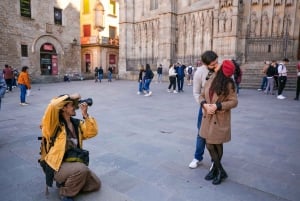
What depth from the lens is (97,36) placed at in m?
32.6

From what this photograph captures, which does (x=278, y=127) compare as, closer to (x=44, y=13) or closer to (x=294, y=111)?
(x=294, y=111)

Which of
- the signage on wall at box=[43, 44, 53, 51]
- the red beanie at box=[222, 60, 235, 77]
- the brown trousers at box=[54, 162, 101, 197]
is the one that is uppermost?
the signage on wall at box=[43, 44, 53, 51]

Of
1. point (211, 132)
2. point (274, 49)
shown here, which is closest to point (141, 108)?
point (211, 132)

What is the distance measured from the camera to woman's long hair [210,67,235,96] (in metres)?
2.98

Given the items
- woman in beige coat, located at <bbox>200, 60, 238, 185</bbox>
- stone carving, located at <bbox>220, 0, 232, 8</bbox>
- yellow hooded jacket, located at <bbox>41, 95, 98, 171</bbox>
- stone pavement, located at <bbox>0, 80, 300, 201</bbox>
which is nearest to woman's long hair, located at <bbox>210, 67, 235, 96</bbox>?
woman in beige coat, located at <bbox>200, 60, 238, 185</bbox>

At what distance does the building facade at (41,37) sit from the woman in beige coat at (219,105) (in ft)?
74.9

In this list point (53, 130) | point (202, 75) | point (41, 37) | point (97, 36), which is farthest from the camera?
point (97, 36)

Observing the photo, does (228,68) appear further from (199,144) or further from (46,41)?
(46,41)

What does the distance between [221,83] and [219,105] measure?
0.89 ft

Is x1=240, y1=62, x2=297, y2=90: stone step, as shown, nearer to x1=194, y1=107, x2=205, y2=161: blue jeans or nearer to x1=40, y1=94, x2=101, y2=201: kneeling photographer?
x1=194, y1=107, x2=205, y2=161: blue jeans

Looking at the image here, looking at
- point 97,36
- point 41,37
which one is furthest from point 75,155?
point 97,36

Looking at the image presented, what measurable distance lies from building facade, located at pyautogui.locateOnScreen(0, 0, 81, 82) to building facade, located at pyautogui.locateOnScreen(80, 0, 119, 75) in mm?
4727

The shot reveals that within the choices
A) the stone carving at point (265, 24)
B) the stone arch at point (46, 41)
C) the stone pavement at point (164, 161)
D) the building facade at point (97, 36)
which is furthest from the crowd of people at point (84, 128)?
the building facade at point (97, 36)

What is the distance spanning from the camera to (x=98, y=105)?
9555 mm
